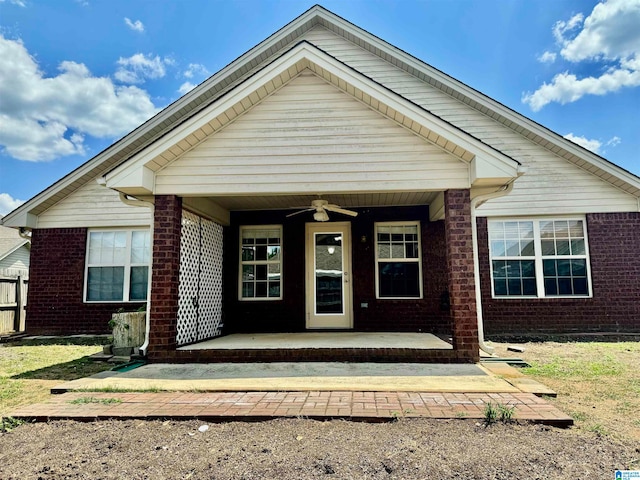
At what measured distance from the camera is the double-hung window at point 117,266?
32.3 ft

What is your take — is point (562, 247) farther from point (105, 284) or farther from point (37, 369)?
point (105, 284)

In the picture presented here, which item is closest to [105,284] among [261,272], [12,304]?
[261,272]

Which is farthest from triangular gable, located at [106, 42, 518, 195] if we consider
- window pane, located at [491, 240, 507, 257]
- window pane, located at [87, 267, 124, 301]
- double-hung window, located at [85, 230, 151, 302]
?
window pane, located at [87, 267, 124, 301]

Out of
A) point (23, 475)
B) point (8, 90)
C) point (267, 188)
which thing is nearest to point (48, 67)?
point (8, 90)

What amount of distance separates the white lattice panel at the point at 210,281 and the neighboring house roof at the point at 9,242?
15655 mm

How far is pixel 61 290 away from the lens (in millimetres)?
9828

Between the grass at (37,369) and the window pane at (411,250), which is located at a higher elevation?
the window pane at (411,250)


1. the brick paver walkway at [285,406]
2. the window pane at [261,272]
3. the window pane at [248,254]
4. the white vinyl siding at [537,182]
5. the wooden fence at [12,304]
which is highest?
the white vinyl siding at [537,182]

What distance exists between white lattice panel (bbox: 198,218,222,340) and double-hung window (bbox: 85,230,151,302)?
8.00 ft

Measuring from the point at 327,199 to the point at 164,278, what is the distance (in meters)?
3.67

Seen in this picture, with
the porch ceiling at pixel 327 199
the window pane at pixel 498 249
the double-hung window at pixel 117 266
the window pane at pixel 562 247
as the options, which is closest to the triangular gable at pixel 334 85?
the porch ceiling at pixel 327 199

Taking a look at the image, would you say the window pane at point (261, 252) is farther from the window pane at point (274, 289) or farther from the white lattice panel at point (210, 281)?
the white lattice panel at point (210, 281)

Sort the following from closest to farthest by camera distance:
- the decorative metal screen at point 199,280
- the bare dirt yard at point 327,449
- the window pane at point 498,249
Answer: the bare dirt yard at point 327,449, the decorative metal screen at point 199,280, the window pane at point 498,249

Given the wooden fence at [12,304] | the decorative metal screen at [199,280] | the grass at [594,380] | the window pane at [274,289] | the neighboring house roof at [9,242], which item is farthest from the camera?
the neighboring house roof at [9,242]
